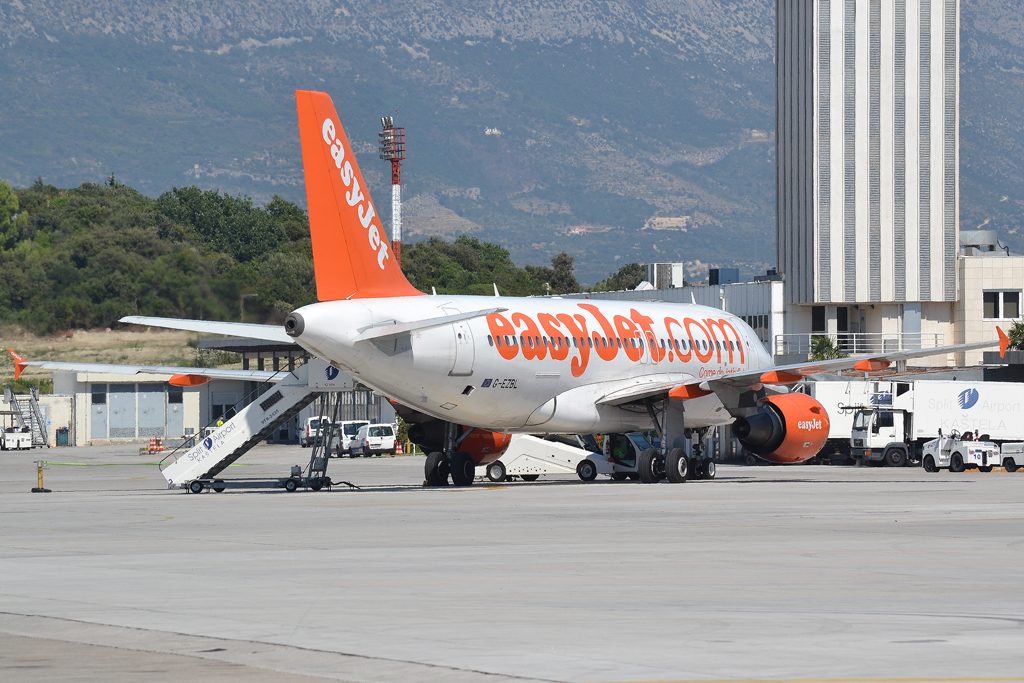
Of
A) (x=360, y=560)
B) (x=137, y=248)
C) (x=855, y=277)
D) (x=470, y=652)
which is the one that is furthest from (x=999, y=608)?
(x=855, y=277)

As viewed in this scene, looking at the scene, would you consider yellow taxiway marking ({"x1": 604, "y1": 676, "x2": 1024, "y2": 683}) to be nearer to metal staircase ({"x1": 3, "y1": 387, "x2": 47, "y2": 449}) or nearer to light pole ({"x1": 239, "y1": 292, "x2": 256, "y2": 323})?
light pole ({"x1": 239, "y1": 292, "x2": 256, "y2": 323})

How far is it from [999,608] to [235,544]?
10.2 metres

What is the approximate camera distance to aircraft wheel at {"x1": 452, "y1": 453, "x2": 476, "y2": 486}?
34781 millimetres

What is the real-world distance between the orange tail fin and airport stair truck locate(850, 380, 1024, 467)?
28753 mm

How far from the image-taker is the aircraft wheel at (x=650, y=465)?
3469 cm

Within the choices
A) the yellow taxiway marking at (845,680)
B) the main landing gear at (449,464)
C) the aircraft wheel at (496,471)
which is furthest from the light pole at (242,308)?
the yellow taxiway marking at (845,680)

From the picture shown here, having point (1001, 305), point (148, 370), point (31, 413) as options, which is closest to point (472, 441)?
point (148, 370)

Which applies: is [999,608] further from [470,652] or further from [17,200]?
[17,200]

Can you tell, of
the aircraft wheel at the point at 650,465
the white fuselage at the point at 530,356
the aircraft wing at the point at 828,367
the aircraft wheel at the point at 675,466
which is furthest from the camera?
the aircraft wheel at the point at 650,465

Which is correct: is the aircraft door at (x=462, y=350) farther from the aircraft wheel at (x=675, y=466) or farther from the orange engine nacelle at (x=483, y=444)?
the aircraft wheel at (x=675, y=466)

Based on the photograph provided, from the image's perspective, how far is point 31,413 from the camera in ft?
271

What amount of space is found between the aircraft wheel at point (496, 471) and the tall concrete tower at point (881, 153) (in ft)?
129

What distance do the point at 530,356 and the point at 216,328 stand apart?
7.23 metres

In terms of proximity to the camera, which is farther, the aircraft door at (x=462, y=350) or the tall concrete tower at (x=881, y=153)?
the tall concrete tower at (x=881, y=153)
